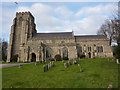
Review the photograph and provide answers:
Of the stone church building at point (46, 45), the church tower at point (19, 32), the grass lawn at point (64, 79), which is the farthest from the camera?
the church tower at point (19, 32)

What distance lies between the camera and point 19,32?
40.7 meters

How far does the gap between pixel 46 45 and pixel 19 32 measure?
16940 millimetres

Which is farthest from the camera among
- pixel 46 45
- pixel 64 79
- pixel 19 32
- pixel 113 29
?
pixel 19 32

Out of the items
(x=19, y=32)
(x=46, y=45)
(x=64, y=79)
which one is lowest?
(x=64, y=79)

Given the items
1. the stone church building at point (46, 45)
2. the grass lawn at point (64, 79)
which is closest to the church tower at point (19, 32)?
the stone church building at point (46, 45)

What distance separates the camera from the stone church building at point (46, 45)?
3169 centimetres

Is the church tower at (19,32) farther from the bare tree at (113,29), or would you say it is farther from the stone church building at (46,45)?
the bare tree at (113,29)

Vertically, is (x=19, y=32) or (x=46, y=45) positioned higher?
(x=19, y=32)

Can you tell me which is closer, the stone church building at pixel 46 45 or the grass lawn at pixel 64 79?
the grass lawn at pixel 64 79

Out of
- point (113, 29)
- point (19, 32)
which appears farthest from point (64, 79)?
point (19, 32)

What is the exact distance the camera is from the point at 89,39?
3850cm

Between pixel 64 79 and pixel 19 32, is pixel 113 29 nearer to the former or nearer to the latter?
pixel 64 79

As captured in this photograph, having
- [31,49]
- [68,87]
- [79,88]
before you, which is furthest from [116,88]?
[31,49]

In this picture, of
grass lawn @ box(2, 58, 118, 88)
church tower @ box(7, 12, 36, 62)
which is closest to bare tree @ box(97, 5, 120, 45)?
grass lawn @ box(2, 58, 118, 88)
